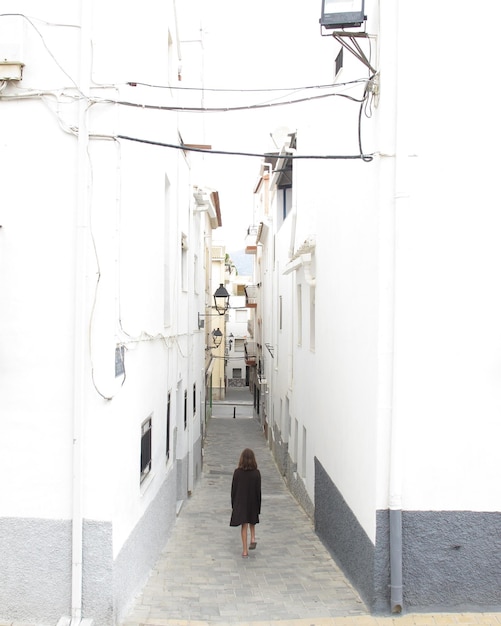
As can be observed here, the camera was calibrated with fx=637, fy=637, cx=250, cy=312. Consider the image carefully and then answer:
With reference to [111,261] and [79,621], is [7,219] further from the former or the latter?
[79,621]

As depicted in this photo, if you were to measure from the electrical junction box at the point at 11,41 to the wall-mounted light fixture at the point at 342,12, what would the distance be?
292cm

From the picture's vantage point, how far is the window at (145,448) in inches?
320

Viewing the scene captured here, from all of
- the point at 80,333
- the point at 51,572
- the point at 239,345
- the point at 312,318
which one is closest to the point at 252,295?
the point at 312,318

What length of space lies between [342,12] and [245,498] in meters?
6.64

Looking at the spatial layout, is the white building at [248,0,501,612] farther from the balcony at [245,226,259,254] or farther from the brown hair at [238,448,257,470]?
the balcony at [245,226,259,254]

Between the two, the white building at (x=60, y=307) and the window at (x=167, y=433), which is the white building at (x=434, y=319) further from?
the window at (x=167, y=433)

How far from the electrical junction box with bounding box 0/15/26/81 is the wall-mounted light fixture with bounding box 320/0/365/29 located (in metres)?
2.92

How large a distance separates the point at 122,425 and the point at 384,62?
460 cm

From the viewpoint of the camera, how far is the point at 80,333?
20.1 feet

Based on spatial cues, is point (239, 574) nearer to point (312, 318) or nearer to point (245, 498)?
point (245, 498)

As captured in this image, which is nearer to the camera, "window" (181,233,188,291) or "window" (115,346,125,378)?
"window" (115,346,125,378)

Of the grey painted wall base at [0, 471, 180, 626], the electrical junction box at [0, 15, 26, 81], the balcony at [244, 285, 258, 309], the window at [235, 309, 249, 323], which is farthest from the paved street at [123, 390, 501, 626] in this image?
the window at [235, 309, 249, 323]

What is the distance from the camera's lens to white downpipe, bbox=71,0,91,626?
6.10 m

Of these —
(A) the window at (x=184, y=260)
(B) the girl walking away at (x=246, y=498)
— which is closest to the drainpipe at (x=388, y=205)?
(B) the girl walking away at (x=246, y=498)
